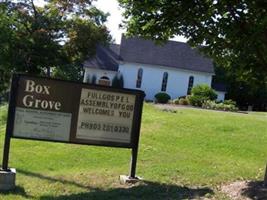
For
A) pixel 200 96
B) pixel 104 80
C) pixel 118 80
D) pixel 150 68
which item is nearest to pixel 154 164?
pixel 200 96

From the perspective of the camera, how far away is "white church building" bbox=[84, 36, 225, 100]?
6372cm

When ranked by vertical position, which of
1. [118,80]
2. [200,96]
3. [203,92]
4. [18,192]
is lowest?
[18,192]

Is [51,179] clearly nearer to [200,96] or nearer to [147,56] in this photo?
[200,96]

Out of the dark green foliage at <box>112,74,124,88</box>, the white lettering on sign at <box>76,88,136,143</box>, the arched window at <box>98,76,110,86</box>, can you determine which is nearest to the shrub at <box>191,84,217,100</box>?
the arched window at <box>98,76,110,86</box>

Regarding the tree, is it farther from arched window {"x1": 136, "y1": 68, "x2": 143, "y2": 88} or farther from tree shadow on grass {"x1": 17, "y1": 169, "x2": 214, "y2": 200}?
tree shadow on grass {"x1": 17, "y1": 169, "x2": 214, "y2": 200}

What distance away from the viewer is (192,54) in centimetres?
6644

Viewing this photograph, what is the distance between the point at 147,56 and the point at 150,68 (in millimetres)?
1369

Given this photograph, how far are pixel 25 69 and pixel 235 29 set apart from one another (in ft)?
129

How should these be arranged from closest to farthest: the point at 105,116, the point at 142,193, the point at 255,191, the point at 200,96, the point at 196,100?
the point at 255,191 → the point at 142,193 → the point at 105,116 → the point at 196,100 → the point at 200,96

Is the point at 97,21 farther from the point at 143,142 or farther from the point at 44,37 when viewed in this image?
the point at 143,142

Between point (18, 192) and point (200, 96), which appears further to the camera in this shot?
point (200, 96)

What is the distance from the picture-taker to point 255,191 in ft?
30.1

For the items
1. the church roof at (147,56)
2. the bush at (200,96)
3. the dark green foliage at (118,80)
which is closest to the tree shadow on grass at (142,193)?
the bush at (200,96)

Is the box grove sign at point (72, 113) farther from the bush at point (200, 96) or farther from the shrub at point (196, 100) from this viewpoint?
the shrub at point (196, 100)
